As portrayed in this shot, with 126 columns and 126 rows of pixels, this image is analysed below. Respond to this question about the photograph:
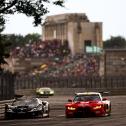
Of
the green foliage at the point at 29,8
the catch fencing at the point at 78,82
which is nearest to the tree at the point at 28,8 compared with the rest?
the green foliage at the point at 29,8

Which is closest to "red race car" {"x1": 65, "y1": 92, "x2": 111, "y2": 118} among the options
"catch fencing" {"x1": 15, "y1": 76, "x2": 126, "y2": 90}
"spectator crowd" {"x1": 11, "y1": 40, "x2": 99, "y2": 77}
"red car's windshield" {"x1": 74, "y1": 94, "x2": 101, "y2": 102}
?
"red car's windshield" {"x1": 74, "y1": 94, "x2": 101, "y2": 102}

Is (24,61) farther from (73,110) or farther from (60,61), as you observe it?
(73,110)

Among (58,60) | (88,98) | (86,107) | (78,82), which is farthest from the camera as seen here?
(58,60)

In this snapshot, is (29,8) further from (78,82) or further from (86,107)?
(78,82)

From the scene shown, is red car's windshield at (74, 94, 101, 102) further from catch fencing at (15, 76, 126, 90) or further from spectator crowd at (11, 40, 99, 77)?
spectator crowd at (11, 40, 99, 77)

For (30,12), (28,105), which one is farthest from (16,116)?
(30,12)

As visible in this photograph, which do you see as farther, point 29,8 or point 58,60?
point 58,60

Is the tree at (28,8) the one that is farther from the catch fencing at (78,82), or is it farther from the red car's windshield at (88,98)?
the catch fencing at (78,82)

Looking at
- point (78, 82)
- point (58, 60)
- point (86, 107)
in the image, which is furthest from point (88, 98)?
point (58, 60)

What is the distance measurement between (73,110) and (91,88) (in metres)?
54.1

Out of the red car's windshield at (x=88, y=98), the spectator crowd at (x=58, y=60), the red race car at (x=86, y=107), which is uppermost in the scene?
the spectator crowd at (x=58, y=60)

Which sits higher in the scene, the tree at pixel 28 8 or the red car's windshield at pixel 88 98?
the tree at pixel 28 8

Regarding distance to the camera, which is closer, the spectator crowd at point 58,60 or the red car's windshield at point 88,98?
the red car's windshield at point 88,98

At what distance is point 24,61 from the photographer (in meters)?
184
